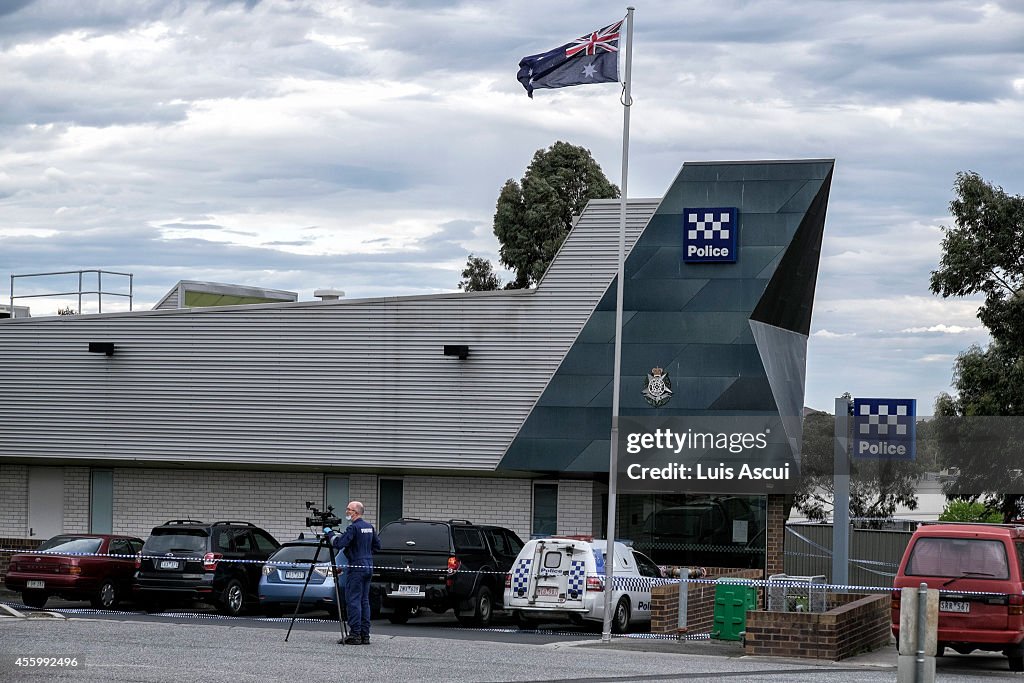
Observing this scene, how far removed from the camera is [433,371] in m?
28.8

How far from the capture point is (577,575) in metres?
21.5

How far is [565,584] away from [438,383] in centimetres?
815

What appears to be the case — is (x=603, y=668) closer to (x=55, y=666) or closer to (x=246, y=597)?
(x=55, y=666)

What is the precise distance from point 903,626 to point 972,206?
2717cm

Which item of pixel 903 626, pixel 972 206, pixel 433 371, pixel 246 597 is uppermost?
pixel 972 206

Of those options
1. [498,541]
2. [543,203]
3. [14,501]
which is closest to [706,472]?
[498,541]

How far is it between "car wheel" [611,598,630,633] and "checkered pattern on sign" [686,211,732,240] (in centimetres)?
817

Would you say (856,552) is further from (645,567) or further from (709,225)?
(645,567)

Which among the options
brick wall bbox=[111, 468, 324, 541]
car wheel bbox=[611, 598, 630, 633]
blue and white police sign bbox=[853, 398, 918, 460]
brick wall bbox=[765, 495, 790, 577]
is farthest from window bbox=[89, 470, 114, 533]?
blue and white police sign bbox=[853, 398, 918, 460]

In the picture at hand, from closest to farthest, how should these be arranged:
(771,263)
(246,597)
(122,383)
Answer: (246,597), (771,263), (122,383)

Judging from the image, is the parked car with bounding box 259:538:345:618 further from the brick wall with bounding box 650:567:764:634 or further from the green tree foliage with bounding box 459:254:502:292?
the green tree foliage with bounding box 459:254:502:292

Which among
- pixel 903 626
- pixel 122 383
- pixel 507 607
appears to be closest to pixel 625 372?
pixel 507 607

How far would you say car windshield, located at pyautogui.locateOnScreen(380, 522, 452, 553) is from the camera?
22.7 meters

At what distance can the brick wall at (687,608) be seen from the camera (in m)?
21.1
